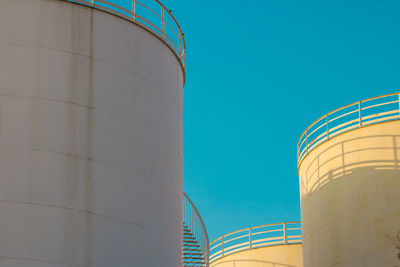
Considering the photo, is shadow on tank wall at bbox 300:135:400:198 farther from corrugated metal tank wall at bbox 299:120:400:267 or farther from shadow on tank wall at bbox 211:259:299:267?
shadow on tank wall at bbox 211:259:299:267

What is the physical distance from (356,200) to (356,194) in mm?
203

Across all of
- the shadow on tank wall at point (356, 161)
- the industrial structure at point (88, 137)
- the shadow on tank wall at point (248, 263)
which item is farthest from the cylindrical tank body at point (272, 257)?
the industrial structure at point (88, 137)

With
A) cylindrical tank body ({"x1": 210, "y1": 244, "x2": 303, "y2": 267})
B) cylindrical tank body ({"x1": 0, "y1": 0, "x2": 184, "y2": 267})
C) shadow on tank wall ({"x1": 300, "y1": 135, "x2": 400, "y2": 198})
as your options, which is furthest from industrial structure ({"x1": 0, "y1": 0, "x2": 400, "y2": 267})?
cylindrical tank body ({"x1": 210, "y1": 244, "x2": 303, "y2": 267})

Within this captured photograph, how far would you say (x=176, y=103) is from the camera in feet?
63.9

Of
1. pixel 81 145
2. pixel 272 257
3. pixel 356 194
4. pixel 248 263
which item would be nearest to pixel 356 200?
pixel 356 194

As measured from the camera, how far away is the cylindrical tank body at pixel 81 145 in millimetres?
15070

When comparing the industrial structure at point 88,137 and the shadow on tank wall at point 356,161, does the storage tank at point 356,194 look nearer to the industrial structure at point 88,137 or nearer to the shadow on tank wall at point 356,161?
the shadow on tank wall at point 356,161

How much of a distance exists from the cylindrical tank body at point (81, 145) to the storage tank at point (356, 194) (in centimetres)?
776

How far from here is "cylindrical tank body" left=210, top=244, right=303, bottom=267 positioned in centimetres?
3198

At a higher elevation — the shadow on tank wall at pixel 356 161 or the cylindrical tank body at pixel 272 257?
the shadow on tank wall at pixel 356 161

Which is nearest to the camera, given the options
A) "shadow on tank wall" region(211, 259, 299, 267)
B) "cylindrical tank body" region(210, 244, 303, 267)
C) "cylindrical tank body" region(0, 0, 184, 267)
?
"cylindrical tank body" region(0, 0, 184, 267)

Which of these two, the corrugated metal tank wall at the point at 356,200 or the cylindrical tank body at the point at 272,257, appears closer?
the corrugated metal tank wall at the point at 356,200

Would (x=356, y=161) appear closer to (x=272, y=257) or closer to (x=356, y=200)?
(x=356, y=200)

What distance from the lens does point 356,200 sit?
24500 mm
